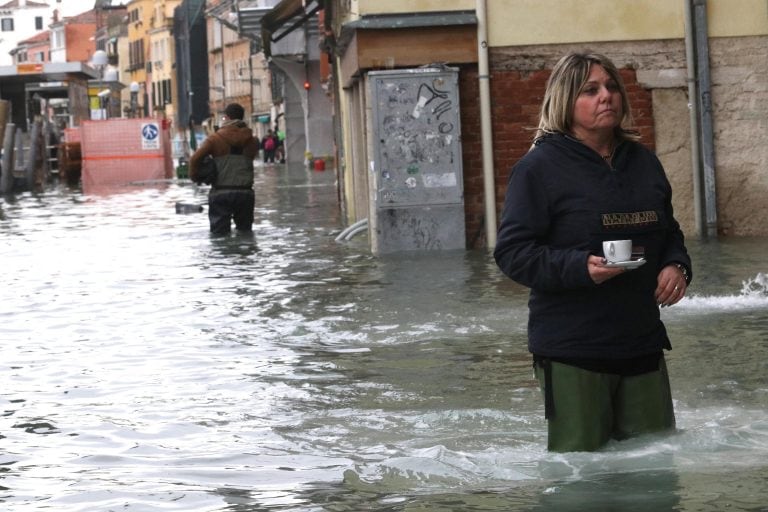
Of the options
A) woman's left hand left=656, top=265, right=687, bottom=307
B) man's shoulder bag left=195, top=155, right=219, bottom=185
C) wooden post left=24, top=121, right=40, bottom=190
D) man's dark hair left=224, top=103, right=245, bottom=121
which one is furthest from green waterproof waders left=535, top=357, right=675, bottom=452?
wooden post left=24, top=121, right=40, bottom=190

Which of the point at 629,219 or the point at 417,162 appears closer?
the point at 629,219

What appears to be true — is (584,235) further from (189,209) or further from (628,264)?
(189,209)

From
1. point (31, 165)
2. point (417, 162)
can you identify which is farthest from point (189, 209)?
point (31, 165)

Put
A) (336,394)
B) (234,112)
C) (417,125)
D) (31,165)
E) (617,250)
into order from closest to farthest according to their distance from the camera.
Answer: (617,250), (336,394), (417,125), (234,112), (31,165)

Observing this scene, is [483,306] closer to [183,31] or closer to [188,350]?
[188,350]

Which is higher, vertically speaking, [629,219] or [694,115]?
[694,115]

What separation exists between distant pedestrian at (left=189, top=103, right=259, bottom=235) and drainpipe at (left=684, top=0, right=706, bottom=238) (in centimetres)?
577

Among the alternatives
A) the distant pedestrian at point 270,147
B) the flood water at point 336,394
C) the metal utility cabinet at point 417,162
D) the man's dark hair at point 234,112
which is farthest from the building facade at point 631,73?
the distant pedestrian at point 270,147

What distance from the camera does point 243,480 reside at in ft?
21.1

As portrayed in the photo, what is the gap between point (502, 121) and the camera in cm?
1692

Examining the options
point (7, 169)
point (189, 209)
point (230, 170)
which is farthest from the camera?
point (7, 169)

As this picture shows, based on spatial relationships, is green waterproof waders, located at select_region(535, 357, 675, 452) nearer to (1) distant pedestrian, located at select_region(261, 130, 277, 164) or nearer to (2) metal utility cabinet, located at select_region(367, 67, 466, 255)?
(2) metal utility cabinet, located at select_region(367, 67, 466, 255)

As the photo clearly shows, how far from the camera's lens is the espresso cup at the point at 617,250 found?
5125 millimetres

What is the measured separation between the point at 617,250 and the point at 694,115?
12104 mm
